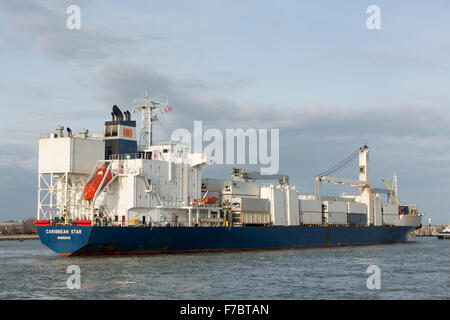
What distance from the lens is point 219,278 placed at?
87.2ft

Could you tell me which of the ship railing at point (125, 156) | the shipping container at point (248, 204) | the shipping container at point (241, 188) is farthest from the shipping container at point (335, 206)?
the ship railing at point (125, 156)

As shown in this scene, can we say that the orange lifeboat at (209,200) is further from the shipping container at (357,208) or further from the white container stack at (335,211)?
the shipping container at (357,208)

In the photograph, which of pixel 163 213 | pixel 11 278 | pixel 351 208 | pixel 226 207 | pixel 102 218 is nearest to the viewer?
pixel 11 278

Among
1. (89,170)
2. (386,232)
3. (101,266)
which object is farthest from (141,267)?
(386,232)

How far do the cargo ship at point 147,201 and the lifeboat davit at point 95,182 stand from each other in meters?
0.07

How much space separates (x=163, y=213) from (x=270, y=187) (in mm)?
12304

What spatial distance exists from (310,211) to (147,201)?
20.1m

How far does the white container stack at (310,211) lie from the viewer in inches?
2071

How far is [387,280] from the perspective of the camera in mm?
27078

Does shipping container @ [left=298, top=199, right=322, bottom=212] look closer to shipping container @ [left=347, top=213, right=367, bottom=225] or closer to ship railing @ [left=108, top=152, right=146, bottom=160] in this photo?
shipping container @ [left=347, top=213, right=367, bottom=225]

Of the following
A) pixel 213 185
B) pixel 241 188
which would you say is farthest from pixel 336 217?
pixel 213 185

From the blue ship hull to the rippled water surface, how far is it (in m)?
1.02

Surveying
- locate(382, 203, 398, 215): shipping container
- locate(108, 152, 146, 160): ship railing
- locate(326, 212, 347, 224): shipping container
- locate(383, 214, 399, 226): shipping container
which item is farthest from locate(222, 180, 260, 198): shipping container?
locate(382, 203, 398, 215): shipping container

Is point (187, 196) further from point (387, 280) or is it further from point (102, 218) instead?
point (387, 280)
